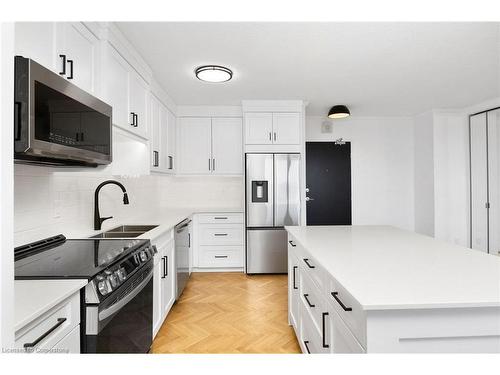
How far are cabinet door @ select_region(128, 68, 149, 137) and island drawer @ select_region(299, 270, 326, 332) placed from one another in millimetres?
1790

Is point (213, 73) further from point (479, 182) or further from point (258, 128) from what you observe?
Answer: point (479, 182)

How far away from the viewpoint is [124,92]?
215 cm

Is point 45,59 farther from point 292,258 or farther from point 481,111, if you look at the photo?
point 481,111

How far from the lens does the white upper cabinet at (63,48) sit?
117 centimetres

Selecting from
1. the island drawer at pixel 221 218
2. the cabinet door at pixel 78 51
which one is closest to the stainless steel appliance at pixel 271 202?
A: the island drawer at pixel 221 218

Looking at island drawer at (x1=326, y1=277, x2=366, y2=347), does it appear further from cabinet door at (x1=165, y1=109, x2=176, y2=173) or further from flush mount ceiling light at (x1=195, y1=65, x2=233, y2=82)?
cabinet door at (x1=165, y1=109, x2=176, y2=173)

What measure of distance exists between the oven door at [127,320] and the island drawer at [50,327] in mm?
100

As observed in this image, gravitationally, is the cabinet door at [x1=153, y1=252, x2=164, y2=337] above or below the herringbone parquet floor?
above

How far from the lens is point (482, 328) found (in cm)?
86

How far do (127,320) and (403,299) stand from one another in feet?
4.36

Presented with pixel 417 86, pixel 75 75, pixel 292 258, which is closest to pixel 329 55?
pixel 417 86

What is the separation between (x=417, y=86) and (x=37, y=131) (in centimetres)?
373

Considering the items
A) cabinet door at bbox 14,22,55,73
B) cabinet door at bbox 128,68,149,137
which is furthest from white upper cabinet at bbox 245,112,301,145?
cabinet door at bbox 14,22,55,73

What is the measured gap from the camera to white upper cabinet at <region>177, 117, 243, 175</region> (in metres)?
4.07
